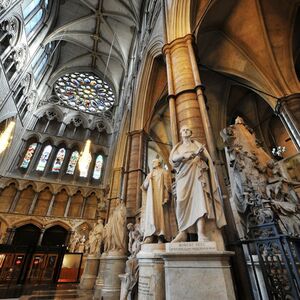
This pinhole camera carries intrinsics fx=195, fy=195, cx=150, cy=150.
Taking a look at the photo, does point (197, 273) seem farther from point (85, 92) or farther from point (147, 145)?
point (85, 92)

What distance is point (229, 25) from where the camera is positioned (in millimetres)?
8438

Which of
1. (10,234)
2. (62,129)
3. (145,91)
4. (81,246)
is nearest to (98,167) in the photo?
(62,129)

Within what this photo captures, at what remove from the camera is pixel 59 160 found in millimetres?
16047

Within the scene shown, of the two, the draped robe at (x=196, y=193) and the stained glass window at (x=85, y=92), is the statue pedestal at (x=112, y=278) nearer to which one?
the draped robe at (x=196, y=193)

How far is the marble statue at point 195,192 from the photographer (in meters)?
2.34

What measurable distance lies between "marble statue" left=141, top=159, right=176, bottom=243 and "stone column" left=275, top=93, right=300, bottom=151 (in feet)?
17.7

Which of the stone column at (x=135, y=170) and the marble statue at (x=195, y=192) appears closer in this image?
the marble statue at (x=195, y=192)

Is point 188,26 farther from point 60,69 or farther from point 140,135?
point 60,69

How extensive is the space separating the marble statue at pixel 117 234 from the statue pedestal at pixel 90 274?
2.33 metres

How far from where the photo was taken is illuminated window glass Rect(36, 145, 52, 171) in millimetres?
15269

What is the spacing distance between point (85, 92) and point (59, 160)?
784 centimetres

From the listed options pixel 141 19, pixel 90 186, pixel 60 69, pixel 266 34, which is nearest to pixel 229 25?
pixel 266 34

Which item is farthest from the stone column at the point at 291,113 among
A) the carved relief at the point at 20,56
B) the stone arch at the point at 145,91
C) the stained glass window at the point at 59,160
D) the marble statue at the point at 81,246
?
the stained glass window at the point at 59,160

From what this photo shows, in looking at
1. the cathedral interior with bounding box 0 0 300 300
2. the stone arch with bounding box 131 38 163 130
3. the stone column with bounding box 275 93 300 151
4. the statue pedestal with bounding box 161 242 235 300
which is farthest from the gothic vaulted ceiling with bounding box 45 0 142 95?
the statue pedestal with bounding box 161 242 235 300
